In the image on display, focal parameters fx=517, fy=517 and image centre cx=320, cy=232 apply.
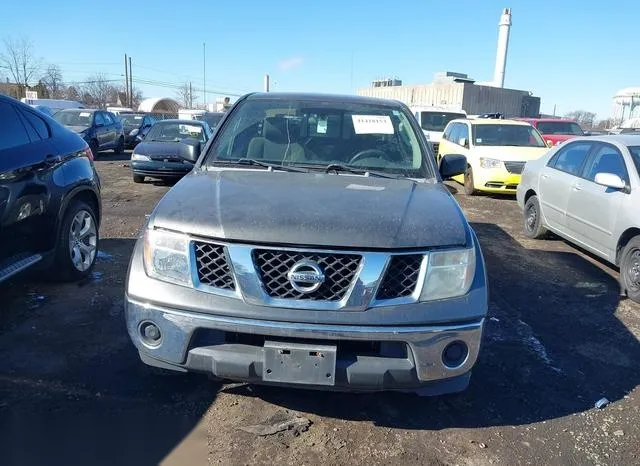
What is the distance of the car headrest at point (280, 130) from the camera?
3.84 m

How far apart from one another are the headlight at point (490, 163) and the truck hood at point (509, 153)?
0.22ft

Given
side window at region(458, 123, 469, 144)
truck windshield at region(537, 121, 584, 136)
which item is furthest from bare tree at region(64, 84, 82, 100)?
side window at region(458, 123, 469, 144)

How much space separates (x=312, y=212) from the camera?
2.62 meters

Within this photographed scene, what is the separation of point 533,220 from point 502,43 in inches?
1521

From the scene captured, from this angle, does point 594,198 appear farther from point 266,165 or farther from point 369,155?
point 266,165

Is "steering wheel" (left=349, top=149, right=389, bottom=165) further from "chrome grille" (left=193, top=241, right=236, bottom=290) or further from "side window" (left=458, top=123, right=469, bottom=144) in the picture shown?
"side window" (left=458, top=123, right=469, bottom=144)

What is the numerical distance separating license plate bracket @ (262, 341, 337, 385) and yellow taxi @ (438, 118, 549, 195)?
8362mm

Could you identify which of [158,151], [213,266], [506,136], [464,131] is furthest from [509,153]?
[213,266]

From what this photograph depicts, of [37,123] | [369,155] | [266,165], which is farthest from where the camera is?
[37,123]

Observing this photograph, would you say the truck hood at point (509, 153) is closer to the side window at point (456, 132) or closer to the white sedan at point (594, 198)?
the side window at point (456, 132)

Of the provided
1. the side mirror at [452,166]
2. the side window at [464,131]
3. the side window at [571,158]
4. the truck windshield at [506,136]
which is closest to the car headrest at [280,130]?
the side mirror at [452,166]

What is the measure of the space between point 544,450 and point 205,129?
39.8ft

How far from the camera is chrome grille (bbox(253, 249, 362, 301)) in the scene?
2.40 m

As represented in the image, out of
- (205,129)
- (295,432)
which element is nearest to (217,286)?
(295,432)
